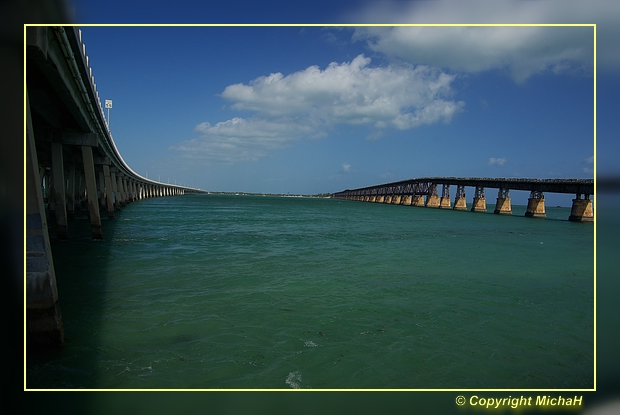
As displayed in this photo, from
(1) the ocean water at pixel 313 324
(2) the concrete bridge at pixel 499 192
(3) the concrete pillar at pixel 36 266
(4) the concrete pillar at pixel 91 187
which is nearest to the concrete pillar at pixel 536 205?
(2) the concrete bridge at pixel 499 192

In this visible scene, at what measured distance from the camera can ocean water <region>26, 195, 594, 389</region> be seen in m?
6.36

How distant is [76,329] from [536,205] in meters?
70.4

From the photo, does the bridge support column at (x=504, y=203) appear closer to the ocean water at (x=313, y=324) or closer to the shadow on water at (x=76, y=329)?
the ocean water at (x=313, y=324)

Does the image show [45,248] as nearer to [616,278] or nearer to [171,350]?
[171,350]

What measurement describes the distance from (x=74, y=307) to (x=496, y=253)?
63.4ft

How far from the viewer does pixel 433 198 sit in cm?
9775

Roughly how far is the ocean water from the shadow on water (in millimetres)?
30

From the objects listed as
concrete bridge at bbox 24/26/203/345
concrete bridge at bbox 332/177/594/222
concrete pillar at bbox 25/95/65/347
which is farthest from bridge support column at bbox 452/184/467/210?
concrete pillar at bbox 25/95/65/347

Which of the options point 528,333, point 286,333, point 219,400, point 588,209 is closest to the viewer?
point 219,400

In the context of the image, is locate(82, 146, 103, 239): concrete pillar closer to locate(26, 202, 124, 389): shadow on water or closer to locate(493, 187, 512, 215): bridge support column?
locate(26, 202, 124, 389): shadow on water

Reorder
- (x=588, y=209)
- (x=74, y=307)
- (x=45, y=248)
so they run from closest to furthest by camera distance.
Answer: (x=45, y=248)
(x=74, y=307)
(x=588, y=209)

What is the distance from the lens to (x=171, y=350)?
277 inches

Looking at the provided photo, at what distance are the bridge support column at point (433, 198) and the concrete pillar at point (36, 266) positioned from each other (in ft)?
313

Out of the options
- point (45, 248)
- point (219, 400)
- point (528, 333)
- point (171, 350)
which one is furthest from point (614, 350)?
point (45, 248)
